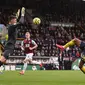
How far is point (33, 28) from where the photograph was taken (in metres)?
37.6

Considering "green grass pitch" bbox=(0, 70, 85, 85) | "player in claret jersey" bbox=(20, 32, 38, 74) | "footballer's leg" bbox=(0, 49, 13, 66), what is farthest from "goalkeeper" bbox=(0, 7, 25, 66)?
"player in claret jersey" bbox=(20, 32, 38, 74)

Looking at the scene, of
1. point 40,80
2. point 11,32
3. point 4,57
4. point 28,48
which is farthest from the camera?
point 28,48

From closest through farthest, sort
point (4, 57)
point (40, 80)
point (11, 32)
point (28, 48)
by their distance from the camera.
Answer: point (4, 57) < point (11, 32) < point (40, 80) < point (28, 48)

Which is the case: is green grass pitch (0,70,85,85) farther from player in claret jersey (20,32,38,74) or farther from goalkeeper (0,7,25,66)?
player in claret jersey (20,32,38,74)

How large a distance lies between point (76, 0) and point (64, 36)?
6605 millimetres

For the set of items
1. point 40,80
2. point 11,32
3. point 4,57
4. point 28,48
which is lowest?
point 40,80

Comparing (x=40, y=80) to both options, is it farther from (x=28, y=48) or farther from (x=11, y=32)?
(x=28, y=48)

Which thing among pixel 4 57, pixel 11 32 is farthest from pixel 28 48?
pixel 4 57

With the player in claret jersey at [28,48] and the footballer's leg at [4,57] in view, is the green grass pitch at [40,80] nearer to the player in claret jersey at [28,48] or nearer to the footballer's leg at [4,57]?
the footballer's leg at [4,57]

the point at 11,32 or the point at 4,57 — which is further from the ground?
the point at 11,32

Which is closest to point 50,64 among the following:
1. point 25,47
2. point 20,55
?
point 20,55

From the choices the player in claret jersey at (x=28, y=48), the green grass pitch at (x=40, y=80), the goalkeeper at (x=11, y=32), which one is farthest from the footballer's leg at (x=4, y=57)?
the player in claret jersey at (x=28, y=48)

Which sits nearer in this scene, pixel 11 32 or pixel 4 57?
pixel 4 57

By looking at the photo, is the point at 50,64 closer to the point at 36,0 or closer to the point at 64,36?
the point at 64,36
